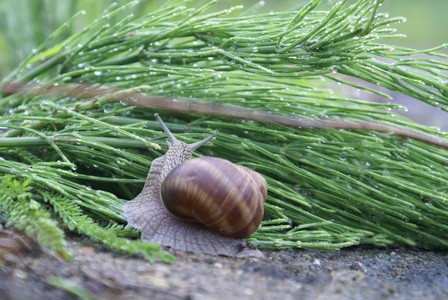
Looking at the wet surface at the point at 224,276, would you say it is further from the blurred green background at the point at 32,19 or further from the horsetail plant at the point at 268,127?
the blurred green background at the point at 32,19

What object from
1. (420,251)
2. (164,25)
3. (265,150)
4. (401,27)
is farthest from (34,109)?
(401,27)

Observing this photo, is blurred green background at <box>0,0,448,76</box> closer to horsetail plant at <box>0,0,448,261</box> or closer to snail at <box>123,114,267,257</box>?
horsetail plant at <box>0,0,448,261</box>

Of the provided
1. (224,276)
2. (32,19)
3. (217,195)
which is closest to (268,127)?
(217,195)

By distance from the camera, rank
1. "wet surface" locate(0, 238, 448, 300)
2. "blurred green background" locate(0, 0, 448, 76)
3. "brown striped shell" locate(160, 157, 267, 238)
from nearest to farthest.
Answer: "wet surface" locate(0, 238, 448, 300)
"brown striped shell" locate(160, 157, 267, 238)
"blurred green background" locate(0, 0, 448, 76)

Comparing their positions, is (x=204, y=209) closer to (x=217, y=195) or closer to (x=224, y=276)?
(x=217, y=195)

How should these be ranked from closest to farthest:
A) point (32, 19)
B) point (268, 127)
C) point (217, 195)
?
point (217, 195) < point (268, 127) < point (32, 19)

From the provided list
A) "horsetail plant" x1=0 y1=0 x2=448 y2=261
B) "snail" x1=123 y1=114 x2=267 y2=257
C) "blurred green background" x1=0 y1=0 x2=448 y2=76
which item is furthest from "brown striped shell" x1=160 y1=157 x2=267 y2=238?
"blurred green background" x1=0 y1=0 x2=448 y2=76

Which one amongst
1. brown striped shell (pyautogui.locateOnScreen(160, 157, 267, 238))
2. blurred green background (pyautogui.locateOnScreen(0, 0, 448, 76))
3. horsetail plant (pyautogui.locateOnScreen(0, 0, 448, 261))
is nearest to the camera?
brown striped shell (pyautogui.locateOnScreen(160, 157, 267, 238))
